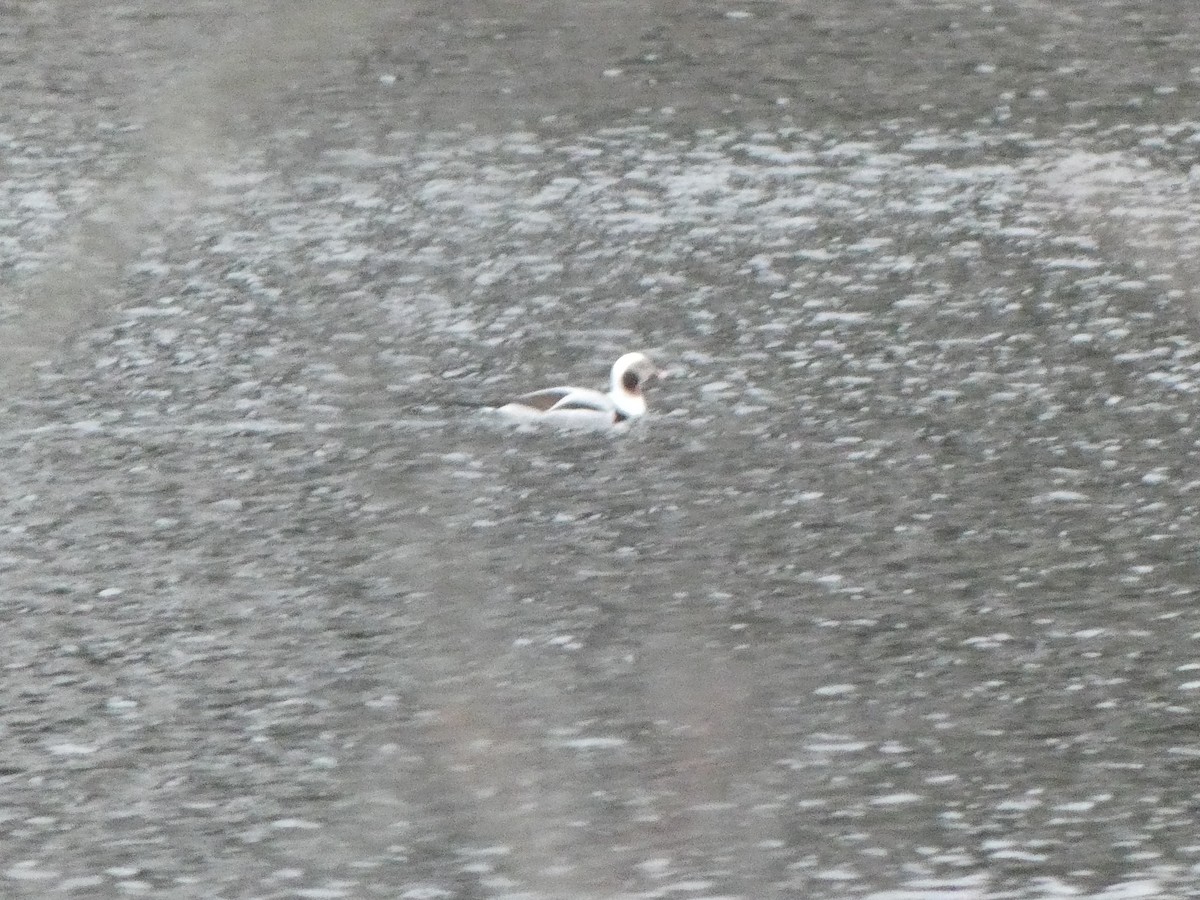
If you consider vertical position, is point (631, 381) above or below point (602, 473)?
above

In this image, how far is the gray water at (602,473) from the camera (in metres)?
12.3

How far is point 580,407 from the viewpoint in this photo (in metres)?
17.6

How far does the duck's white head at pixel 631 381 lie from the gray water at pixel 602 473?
270 millimetres

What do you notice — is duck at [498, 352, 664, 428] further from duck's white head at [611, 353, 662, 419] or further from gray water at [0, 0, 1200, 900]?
gray water at [0, 0, 1200, 900]

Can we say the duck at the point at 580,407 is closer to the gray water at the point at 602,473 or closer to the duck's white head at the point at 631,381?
the duck's white head at the point at 631,381

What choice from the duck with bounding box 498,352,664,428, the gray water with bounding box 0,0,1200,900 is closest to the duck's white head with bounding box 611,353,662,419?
the duck with bounding box 498,352,664,428

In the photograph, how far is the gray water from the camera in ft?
40.2

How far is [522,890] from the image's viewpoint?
1146 cm

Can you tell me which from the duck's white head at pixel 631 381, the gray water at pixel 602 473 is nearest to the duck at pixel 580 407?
the duck's white head at pixel 631 381

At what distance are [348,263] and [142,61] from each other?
7804 mm

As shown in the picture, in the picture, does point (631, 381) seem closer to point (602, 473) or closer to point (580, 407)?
point (580, 407)

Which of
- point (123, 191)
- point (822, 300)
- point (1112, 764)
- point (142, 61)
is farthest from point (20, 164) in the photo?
point (1112, 764)

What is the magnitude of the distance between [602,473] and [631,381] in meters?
Result: 1.01

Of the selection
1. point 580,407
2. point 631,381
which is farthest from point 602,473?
point 631,381
